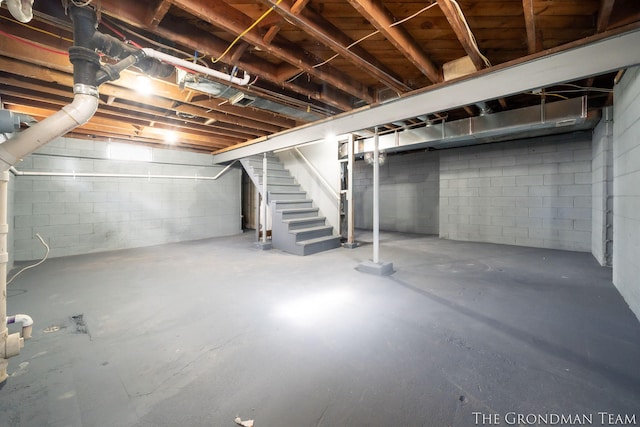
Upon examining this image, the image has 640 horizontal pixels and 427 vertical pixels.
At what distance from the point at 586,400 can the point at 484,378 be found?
1.36 ft

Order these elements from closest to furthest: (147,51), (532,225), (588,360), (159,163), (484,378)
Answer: (484,378), (588,360), (147,51), (532,225), (159,163)

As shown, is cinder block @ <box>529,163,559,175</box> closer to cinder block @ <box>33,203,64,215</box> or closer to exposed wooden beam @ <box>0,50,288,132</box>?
exposed wooden beam @ <box>0,50,288,132</box>

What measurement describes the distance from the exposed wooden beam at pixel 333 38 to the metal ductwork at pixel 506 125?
178 centimetres

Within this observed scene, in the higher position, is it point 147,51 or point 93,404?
point 147,51

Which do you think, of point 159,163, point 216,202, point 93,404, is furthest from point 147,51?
point 216,202

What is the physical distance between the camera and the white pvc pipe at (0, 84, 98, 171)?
1303 millimetres

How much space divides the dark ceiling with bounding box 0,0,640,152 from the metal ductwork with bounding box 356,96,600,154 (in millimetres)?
259

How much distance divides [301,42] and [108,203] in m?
4.93

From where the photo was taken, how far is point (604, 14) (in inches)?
64.2

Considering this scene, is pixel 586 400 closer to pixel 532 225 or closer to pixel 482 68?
pixel 482 68

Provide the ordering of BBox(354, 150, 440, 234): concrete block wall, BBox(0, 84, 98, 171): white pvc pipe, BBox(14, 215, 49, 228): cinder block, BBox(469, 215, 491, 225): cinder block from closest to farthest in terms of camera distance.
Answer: BBox(0, 84, 98, 171): white pvc pipe
BBox(14, 215, 49, 228): cinder block
BBox(469, 215, 491, 225): cinder block
BBox(354, 150, 440, 234): concrete block wall

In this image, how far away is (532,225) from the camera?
189 inches

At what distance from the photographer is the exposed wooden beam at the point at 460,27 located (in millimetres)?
1560

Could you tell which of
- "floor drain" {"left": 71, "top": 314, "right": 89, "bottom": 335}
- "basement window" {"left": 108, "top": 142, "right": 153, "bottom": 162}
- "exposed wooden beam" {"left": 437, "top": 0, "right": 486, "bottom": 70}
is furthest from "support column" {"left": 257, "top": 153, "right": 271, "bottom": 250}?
"exposed wooden beam" {"left": 437, "top": 0, "right": 486, "bottom": 70}
